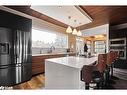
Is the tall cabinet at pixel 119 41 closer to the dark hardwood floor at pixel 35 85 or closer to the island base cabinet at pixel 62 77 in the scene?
the dark hardwood floor at pixel 35 85

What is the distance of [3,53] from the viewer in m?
2.69

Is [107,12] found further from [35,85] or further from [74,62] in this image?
[35,85]

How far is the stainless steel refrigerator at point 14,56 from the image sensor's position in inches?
106

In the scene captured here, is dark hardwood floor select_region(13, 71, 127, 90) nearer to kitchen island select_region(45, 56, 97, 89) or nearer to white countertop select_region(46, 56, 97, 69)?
kitchen island select_region(45, 56, 97, 89)

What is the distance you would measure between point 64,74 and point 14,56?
1.39 metres

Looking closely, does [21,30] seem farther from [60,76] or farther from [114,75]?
[114,75]

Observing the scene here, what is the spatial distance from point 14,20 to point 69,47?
158 cm

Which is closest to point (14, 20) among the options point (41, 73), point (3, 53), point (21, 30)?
point (21, 30)

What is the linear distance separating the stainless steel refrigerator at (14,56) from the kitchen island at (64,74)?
81cm

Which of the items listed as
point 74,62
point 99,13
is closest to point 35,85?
point 74,62

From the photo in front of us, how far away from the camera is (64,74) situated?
2035mm

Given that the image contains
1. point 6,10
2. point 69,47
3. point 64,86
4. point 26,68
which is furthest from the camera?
point 69,47

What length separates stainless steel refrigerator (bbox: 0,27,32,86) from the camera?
271 centimetres

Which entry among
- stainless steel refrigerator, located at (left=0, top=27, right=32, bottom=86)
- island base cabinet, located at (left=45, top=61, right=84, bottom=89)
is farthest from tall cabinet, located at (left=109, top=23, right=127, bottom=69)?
stainless steel refrigerator, located at (left=0, top=27, right=32, bottom=86)
